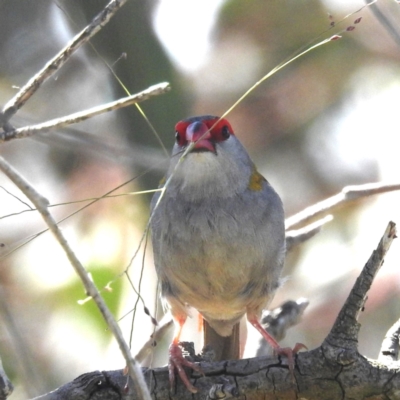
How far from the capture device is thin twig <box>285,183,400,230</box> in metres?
4.66

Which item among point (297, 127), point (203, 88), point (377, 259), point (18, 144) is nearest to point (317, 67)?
point (297, 127)

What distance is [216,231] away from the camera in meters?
4.04

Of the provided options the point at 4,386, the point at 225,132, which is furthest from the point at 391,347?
the point at 4,386

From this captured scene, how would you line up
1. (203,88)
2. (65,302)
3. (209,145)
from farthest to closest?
(203,88)
(65,302)
(209,145)

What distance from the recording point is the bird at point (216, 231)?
13.3 ft

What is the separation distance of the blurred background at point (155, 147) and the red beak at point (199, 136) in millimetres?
762

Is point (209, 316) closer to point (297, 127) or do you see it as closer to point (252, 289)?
point (252, 289)

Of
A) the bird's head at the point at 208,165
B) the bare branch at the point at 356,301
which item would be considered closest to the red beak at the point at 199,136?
the bird's head at the point at 208,165

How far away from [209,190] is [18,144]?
9.18ft

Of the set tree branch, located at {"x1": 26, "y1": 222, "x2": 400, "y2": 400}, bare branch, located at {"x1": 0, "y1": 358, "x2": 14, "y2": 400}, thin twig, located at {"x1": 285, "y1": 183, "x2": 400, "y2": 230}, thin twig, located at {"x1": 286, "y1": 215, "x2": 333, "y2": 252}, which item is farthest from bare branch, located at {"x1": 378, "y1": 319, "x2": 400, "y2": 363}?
bare branch, located at {"x1": 0, "y1": 358, "x2": 14, "y2": 400}

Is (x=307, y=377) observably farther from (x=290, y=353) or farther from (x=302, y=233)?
(x=302, y=233)

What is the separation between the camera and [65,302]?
5.70 meters

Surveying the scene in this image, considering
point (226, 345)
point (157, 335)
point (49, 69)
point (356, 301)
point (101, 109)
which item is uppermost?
point (157, 335)

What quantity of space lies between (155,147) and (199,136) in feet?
7.26
